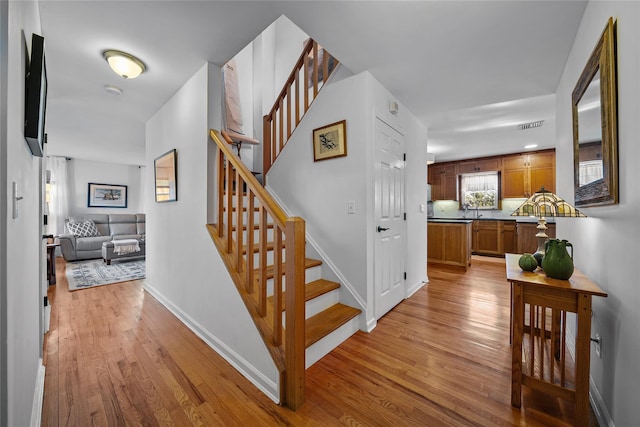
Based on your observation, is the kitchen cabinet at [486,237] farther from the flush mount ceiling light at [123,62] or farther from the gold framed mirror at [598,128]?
the flush mount ceiling light at [123,62]

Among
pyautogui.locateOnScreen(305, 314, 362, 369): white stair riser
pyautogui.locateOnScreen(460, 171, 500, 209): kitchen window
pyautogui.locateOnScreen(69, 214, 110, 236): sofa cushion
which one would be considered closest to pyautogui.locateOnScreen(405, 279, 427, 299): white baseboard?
pyautogui.locateOnScreen(305, 314, 362, 369): white stair riser

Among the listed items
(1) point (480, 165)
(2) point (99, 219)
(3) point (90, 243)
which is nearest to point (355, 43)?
(1) point (480, 165)

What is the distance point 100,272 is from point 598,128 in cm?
648

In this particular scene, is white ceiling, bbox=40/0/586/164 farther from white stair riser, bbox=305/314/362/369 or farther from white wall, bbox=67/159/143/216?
white wall, bbox=67/159/143/216

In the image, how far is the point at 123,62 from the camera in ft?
6.83

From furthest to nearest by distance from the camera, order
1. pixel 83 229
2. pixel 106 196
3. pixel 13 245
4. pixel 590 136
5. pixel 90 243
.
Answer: pixel 106 196
pixel 83 229
pixel 90 243
pixel 590 136
pixel 13 245

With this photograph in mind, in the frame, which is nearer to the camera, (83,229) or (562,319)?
(562,319)

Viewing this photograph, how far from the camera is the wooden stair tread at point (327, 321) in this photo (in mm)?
1871

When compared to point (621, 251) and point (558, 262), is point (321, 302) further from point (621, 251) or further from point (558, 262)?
point (621, 251)

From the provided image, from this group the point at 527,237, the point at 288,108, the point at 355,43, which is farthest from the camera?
the point at 527,237

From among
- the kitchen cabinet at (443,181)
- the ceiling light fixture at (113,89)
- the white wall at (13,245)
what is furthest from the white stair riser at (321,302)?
the kitchen cabinet at (443,181)

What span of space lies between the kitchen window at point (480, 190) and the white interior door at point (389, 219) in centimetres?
460

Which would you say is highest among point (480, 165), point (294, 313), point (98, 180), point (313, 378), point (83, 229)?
point (480, 165)

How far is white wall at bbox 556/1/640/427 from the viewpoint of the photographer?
1012mm
